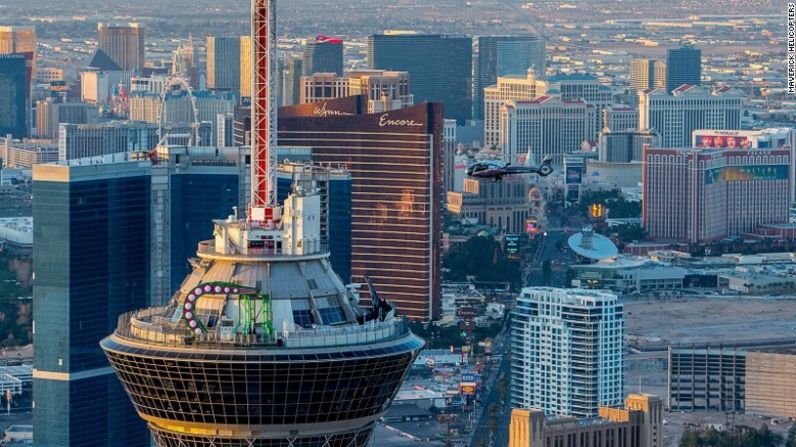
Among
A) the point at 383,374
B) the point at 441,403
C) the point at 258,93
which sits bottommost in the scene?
the point at 441,403

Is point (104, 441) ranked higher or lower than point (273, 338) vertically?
lower

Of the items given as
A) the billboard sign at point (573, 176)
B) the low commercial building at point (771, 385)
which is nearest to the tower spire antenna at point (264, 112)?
the low commercial building at point (771, 385)

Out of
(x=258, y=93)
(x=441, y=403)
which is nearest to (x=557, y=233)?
(x=441, y=403)

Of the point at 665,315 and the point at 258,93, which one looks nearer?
the point at 258,93

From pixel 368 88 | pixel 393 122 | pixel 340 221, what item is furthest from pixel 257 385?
pixel 368 88

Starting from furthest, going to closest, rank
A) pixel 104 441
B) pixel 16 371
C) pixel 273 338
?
pixel 16 371, pixel 104 441, pixel 273 338

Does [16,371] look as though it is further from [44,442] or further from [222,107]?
[222,107]
